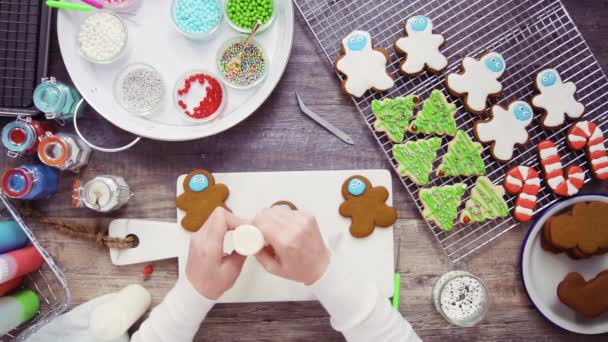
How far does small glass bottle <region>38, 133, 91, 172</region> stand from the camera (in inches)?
53.7

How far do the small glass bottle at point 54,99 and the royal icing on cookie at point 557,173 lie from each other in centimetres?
123

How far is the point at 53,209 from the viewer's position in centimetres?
149

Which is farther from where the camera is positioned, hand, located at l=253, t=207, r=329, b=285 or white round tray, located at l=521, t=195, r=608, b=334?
white round tray, located at l=521, t=195, r=608, b=334

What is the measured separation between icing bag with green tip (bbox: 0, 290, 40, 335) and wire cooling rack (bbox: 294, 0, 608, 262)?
1.00 metres

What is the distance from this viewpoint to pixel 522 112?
4.63ft

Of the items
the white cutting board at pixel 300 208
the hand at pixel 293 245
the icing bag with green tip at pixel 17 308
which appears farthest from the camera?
the white cutting board at pixel 300 208

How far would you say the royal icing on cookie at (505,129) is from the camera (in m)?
1.41

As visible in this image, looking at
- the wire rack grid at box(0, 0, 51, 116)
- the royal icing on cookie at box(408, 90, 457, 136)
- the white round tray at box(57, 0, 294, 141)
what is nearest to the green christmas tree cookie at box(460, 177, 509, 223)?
the royal icing on cookie at box(408, 90, 457, 136)

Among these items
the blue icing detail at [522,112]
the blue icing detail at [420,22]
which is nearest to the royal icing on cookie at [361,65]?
the blue icing detail at [420,22]

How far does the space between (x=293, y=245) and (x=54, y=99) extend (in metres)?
0.75

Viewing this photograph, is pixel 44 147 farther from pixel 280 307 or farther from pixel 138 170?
pixel 280 307

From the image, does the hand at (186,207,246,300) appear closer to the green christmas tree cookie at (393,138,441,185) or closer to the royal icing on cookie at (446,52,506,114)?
the green christmas tree cookie at (393,138,441,185)

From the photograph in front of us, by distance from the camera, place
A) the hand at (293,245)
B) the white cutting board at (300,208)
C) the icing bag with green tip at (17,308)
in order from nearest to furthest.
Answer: the hand at (293,245) → the icing bag with green tip at (17,308) → the white cutting board at (300,208)

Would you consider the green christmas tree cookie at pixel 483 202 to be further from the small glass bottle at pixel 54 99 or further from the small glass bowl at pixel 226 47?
the small glass bottle at pixel 54 99
